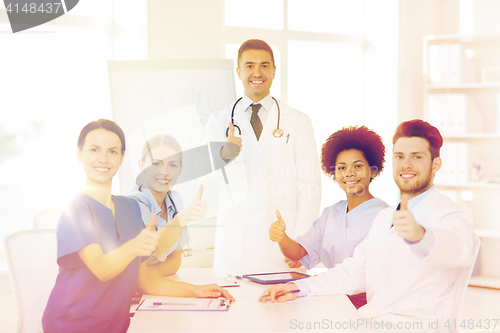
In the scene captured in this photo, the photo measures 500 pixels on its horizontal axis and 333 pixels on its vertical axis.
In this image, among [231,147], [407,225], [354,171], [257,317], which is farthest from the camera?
[231,147]

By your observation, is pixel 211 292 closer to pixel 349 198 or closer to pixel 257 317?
pixel 257 317

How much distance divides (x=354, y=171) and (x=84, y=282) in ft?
2.95

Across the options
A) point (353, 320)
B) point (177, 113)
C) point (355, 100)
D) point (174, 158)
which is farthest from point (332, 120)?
point (353, 320)

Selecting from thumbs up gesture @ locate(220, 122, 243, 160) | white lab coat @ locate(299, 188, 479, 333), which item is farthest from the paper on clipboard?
thumbs up gesture @ locate(220, 122, 243, 160)

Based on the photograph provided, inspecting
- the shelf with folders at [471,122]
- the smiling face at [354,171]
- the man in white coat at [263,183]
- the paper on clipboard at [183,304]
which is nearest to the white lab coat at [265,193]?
the man in white coat at [263,183]

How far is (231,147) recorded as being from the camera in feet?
5.17

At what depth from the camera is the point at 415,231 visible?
91 cm

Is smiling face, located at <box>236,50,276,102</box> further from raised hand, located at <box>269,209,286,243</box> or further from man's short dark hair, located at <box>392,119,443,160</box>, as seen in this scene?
man's short dark hair, located at <box>392,119,443,160</box>

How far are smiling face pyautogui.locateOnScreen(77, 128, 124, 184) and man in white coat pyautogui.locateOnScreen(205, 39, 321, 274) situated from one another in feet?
2.27

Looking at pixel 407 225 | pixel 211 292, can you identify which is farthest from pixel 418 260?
pixel 211 292

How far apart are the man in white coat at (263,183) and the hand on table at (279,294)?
0.49 meters

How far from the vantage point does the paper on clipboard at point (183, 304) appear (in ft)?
3.47

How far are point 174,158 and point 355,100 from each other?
2.25 meters

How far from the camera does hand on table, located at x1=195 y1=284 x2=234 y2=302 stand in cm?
113
